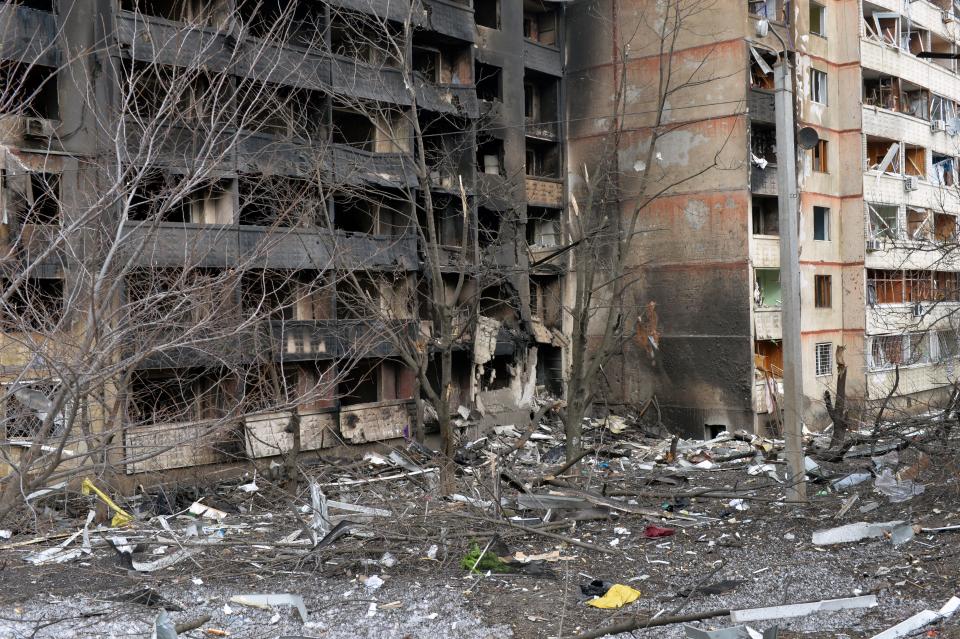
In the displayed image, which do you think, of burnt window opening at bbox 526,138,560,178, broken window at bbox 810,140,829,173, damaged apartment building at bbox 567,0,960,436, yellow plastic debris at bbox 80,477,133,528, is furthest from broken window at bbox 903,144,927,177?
yellow plastic debris at bbox 80,477,133,528

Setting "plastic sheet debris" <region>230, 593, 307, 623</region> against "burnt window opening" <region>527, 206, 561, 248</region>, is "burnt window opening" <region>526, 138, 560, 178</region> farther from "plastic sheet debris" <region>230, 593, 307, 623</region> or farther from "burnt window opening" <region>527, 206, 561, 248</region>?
"plastic sheet debris" <region>230, 593, 307, 623</region>

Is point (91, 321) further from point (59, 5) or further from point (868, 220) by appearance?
point (868, 220)

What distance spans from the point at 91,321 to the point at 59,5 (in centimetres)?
1589

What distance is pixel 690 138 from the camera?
93.8 ft

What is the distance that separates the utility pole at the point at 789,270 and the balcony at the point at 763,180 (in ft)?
49.8

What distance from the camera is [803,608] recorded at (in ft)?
29.3

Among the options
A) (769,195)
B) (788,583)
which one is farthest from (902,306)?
(788,583)

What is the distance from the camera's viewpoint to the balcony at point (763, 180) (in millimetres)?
28141

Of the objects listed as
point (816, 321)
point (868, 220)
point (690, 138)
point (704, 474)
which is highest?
point (690, 138)

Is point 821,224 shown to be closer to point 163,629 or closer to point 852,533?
point 852,533

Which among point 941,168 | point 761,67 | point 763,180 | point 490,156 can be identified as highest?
point 761,67

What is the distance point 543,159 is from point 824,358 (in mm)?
10926

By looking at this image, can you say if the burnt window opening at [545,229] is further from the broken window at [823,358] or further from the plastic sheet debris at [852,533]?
the plastic sheet debris at [852,533]

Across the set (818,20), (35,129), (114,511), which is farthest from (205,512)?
(818,20)
